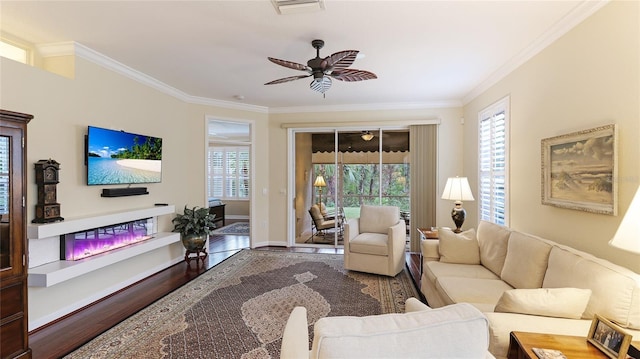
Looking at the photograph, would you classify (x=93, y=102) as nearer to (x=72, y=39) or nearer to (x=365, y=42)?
(x=72, y=39)

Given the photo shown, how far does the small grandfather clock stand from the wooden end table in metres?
3.67

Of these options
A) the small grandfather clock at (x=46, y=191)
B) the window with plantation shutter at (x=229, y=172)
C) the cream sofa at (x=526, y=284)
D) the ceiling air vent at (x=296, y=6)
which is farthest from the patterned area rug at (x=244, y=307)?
the window with plantation shutter at (x=229, y=172)

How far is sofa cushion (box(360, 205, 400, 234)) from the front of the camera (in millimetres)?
4605

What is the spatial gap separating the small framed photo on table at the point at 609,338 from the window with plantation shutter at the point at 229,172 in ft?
28.1

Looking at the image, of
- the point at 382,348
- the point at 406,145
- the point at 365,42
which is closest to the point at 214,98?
the point at 365,42

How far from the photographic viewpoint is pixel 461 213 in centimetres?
387

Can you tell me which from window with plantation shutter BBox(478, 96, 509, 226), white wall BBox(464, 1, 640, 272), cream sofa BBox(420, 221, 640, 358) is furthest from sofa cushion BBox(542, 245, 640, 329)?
window with plantation shutter BBox(478, 96, 509, 226)

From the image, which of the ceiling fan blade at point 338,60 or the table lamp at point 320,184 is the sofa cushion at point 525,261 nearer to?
the ceiling fan blade at point 338,60

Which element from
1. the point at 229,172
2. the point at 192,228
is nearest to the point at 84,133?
the point at 192,228

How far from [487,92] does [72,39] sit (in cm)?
491

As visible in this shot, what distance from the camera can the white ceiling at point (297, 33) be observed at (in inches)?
92.8

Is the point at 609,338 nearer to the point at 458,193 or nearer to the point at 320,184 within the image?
the point at 458,193

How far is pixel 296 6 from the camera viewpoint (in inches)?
90.5

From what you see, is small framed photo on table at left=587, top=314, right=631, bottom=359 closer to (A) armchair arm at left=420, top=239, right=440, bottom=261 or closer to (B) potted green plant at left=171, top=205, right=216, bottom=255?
(A) armchair arm at left=420, top=239, right=440, bottom=261
